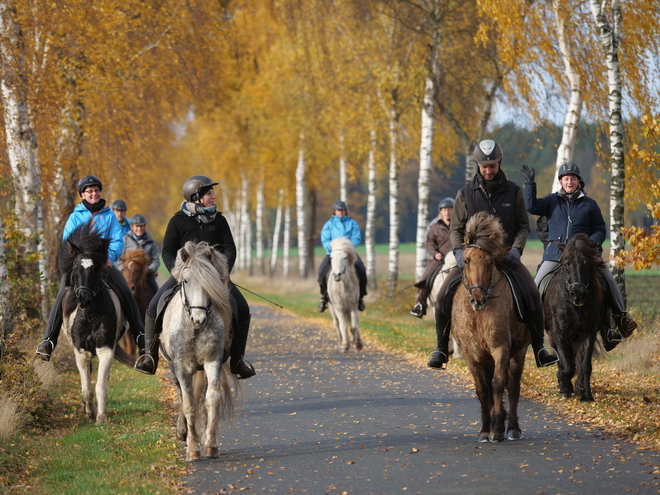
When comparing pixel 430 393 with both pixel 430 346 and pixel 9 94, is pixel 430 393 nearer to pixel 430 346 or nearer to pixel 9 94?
pixel 430 346

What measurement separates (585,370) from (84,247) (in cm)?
614

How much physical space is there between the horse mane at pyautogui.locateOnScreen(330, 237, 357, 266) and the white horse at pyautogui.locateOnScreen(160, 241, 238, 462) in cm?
891

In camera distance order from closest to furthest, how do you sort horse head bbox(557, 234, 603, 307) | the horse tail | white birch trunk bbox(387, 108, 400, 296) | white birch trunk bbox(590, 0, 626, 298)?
horse head bbox(557, 234, 603, 307)
the horse tail
white birch trunk bbox(590, 0, 626, 298)
white birch trunk bbox(387, 108, 400, 296)

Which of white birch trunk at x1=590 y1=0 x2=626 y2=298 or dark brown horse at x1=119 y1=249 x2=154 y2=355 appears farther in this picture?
dark brown horse at x1=119 y1=249 x2=154 y2=355

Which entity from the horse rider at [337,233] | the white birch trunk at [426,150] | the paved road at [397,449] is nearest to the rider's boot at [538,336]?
the paved road at [397,449]

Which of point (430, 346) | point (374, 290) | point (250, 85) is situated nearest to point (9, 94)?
point (430, 346)

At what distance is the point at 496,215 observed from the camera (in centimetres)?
925

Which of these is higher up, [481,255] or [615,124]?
[615,124]

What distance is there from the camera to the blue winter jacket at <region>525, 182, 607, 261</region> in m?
11.5

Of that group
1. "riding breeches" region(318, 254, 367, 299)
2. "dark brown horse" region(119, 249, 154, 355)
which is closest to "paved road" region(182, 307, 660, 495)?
"dark brown horse" region(119, 249, 154, 355)

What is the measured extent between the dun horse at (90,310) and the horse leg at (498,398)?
15.3 feet

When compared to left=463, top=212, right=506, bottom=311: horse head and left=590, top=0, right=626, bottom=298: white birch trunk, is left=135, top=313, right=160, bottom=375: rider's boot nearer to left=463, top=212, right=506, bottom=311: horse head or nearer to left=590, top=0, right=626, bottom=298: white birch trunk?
left=463, top=212, right=506, bottom=311: horse head

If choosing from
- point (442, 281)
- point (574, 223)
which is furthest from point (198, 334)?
point (442, 281)

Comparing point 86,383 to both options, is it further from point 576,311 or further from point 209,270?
point 576,311
